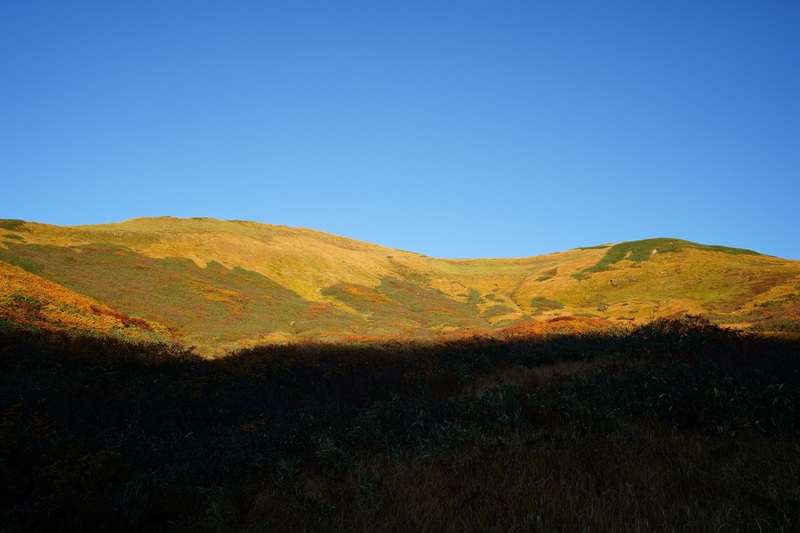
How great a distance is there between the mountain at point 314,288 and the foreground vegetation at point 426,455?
43.6ft

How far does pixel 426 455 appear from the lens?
445cm

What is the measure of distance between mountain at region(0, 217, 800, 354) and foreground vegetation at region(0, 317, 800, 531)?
43.6ft

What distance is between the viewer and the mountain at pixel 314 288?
Answer: 24.3m

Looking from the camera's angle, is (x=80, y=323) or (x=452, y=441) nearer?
(x=452, y=441)

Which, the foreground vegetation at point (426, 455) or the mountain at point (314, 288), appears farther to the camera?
the mountain at point (314, 288)

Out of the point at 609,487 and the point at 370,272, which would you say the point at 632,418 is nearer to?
the point at 609,487

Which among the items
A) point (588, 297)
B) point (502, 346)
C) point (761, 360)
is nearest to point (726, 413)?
point (761, 360)

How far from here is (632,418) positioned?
5.41 metres

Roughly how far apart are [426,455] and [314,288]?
154 ft

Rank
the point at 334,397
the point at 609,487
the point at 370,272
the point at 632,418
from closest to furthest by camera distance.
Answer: the point at 609,487, the point at 632,418, the point at 334,397, the point at 370,272

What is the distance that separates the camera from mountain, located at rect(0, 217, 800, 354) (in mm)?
24297

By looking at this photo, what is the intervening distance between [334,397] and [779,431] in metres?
6.88

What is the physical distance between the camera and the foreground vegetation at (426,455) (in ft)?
10.4

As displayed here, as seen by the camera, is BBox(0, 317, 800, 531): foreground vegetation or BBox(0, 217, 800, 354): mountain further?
BBox(0, 217, 800, 354): mountain
